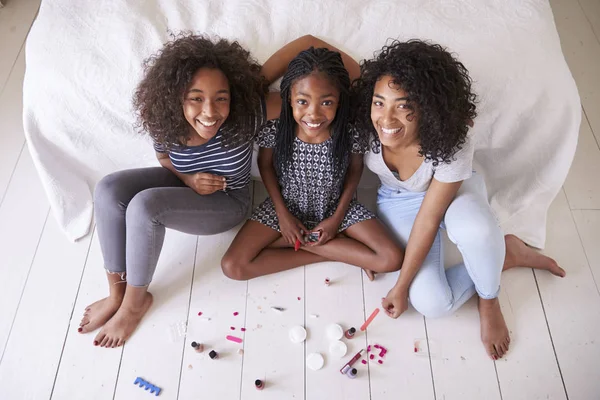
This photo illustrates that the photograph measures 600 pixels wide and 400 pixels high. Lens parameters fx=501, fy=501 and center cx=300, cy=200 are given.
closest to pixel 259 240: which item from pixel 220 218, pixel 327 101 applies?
pixel 220 218

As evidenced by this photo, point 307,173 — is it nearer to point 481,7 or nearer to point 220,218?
point 220,218

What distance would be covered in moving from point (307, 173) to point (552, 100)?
2.18ft

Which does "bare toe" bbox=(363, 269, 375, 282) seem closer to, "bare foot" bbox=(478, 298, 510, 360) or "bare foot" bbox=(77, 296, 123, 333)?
"bare foot" bbox=(478, 298, 510, 360)

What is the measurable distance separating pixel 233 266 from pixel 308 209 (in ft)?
0.84

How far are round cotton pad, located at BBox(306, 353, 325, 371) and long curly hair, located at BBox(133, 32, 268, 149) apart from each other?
56 cm

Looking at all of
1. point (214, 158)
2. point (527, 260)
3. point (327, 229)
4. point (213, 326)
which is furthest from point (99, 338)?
point (527, 260)

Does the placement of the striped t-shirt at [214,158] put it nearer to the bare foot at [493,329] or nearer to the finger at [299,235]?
the finger at [299,235]

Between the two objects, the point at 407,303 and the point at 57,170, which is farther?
the point at 57,170

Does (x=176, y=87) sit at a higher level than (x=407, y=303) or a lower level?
higher

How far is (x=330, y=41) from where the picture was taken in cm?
134

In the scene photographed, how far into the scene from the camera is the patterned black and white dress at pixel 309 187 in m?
1.26

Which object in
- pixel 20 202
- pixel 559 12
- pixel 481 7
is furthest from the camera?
pixel 559 12

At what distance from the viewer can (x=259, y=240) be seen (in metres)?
1.37

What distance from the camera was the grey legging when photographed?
3.99 feet
